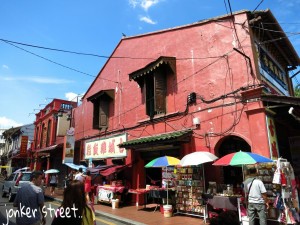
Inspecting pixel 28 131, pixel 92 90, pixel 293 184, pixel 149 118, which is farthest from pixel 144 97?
pixel 28 131

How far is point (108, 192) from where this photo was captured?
13898mm

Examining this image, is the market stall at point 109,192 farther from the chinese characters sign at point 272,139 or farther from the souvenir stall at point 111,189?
the chinese characters sign at point 272,139

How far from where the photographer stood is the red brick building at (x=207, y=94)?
959 cm

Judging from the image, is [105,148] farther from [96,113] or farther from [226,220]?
[226,220]

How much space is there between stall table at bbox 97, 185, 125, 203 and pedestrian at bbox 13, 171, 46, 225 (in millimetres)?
8647

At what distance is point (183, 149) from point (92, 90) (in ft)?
36.3

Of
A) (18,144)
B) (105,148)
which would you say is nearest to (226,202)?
(105,148)

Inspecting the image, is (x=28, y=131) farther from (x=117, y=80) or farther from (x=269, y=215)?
(x=269, y=215)

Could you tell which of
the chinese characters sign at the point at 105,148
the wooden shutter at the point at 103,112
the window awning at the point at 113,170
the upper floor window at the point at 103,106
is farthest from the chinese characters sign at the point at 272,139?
the wooden shutter at the point at 103,112

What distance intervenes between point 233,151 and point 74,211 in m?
8.36

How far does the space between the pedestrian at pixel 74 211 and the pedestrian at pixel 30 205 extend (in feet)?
5.61

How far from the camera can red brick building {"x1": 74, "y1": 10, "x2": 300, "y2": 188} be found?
959cm

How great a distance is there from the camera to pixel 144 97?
47.2 ft

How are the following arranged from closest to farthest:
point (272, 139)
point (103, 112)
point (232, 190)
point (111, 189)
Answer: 1. point (232, 190)
2. point (272, 139)
3. point (111, 189)
4. point (103, 112)
